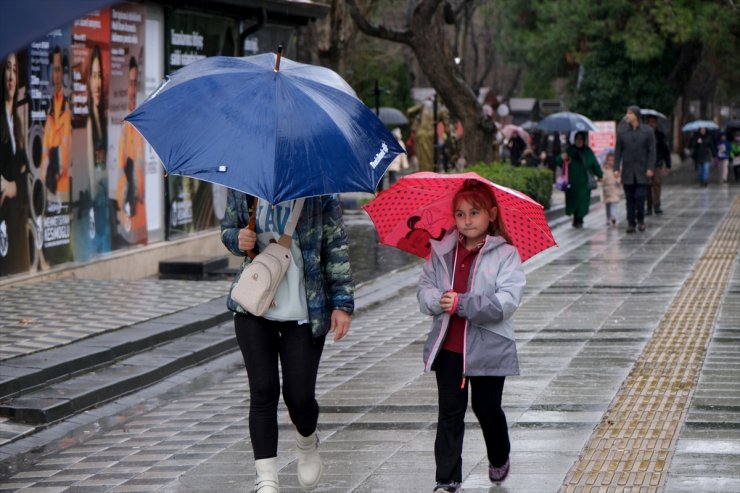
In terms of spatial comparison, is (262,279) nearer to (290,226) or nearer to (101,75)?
(290,226)

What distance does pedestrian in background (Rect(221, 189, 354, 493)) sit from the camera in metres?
4.96

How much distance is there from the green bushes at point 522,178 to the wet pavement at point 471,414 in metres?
7.82

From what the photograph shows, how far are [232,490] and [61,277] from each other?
7551mm

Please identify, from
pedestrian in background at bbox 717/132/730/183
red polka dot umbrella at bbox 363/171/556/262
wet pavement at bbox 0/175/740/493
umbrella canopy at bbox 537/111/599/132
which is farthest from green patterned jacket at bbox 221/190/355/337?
pedestrian in background at bbox 717/132/730/183

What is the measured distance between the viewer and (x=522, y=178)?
69.9ft

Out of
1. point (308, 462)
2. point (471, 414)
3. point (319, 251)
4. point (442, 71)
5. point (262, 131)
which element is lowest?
point (471, 414)

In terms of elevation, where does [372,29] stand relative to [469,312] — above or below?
above

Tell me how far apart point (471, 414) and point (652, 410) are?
0.95m

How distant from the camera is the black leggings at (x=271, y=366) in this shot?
4.95 metres

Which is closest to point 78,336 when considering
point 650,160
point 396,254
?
point 396,254

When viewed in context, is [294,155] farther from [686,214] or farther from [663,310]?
[686,214]

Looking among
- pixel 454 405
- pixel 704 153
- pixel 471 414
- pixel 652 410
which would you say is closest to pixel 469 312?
pixel 454 405

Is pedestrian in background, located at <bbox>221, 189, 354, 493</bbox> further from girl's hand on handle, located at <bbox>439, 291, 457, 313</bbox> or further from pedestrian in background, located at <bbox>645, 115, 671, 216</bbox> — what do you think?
pedestrian in background, located at <bbox>645, 115, 671, 216</bbox>

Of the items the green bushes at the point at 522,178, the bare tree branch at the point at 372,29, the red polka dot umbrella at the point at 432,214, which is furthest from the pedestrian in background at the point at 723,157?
the red polka dot umbrella at the point at 432,214
